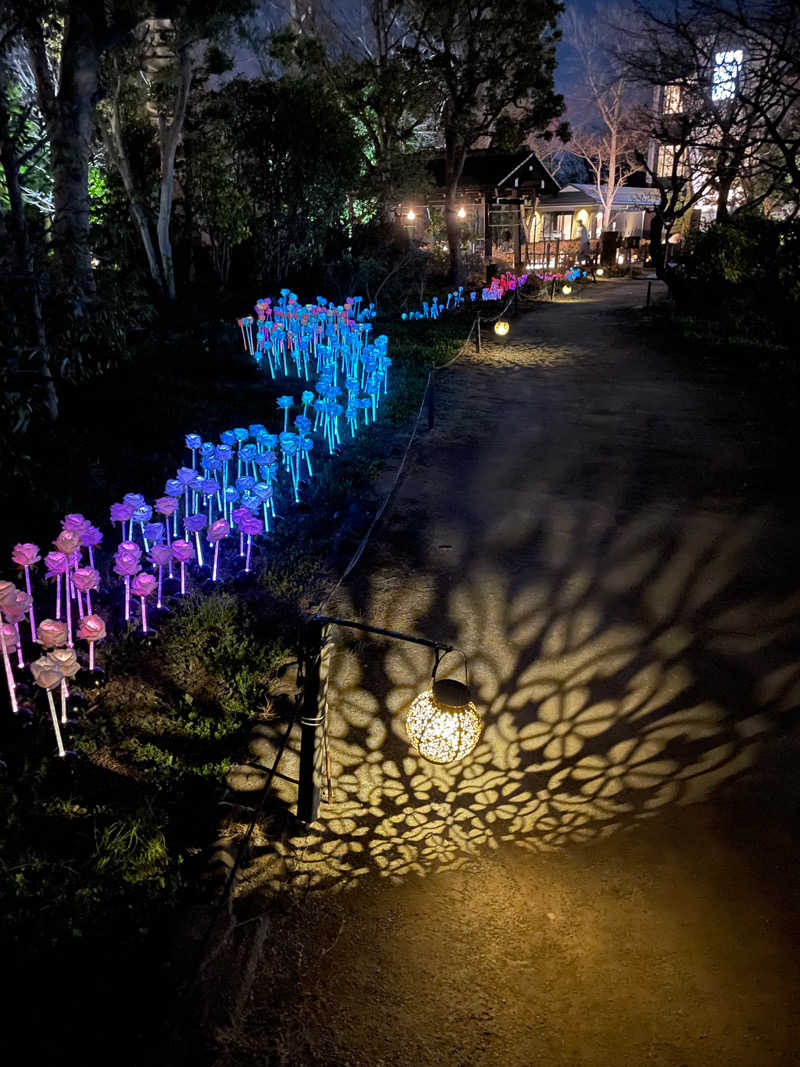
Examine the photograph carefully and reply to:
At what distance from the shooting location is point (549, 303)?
2627 centimetres

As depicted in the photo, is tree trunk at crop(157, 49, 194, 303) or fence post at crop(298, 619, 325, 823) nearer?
fence post at crop(298, 619, 325, 823)

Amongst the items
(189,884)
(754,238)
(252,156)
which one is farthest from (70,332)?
(754,238)

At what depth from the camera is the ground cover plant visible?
2.76 m

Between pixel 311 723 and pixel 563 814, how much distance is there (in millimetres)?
1525

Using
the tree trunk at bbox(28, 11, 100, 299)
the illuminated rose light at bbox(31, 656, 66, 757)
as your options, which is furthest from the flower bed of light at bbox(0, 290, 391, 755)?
the tree trunk at bbox(28, 11, 100, 299)

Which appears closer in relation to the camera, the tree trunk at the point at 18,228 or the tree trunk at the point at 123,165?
the tree trunk at the point at 18,228

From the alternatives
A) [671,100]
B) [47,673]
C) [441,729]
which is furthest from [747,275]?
[671,100]

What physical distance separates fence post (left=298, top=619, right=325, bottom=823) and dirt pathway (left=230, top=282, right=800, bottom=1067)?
0.23m

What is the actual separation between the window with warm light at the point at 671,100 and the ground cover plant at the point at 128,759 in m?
33.0

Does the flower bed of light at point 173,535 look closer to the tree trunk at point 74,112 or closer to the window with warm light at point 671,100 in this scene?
the tree trunk at point 74,112

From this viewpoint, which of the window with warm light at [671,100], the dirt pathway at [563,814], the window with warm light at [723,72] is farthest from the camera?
the window with warm light at [671,100]

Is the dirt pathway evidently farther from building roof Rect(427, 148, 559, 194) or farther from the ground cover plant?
building roof Rect(427, 148, 559, 194)

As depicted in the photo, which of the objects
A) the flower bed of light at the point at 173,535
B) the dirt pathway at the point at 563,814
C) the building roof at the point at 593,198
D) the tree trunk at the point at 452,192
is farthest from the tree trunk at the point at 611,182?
the dirt pathway at the point at 563,814

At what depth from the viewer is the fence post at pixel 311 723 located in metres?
3.30
